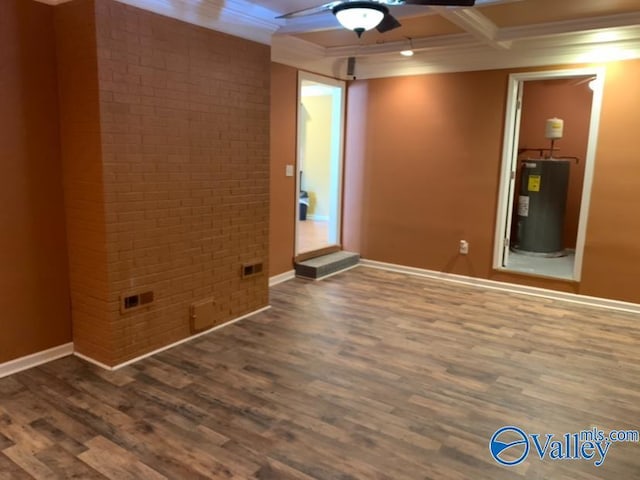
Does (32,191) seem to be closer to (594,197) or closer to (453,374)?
(453,374)

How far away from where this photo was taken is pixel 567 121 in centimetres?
639

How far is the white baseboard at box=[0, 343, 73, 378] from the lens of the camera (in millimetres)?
2928

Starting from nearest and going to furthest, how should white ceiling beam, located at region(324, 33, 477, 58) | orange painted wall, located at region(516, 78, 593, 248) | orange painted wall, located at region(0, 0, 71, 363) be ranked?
orange painted wall, located at region(0, 0, 71, 363) → white ceiling beam, located at region(324, 33, 477, 58) → orange painted wall, located at region(516, 78, 593, 248)

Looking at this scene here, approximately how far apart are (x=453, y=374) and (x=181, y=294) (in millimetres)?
1998

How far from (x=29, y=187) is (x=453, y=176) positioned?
4.02 m

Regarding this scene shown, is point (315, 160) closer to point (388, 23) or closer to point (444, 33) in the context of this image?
point (444, 33)

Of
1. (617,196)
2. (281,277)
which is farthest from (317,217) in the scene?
(617,196)

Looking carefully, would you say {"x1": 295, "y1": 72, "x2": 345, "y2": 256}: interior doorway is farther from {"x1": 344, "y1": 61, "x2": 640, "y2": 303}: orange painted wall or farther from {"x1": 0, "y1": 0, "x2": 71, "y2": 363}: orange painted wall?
{"x1": 0, "y1": 0, "x2": 71, "y2": 363}: orange painted wall

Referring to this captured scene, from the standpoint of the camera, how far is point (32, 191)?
2.94 m

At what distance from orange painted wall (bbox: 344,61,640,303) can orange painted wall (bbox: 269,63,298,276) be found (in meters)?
1.07

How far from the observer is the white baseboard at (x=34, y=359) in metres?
2.93

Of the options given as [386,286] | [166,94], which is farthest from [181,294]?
[386,286]

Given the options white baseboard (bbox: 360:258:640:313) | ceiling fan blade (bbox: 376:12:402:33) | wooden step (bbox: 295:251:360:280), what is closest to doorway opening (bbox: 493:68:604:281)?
white baseboard (bbox: 360:258:640:313)

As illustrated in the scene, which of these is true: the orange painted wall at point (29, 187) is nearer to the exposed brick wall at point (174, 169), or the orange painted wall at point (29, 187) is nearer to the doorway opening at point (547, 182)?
the exposed brick wall at point (174, 169)
